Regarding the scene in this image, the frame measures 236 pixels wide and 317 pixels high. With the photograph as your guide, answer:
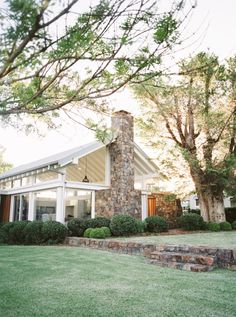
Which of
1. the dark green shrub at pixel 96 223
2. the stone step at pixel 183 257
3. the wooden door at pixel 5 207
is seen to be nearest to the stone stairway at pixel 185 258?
the stone step at pixel 183 257

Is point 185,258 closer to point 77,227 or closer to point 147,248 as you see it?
point 147,248

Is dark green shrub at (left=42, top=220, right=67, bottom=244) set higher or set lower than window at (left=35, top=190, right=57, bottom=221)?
lower

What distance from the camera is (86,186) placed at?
565 inches

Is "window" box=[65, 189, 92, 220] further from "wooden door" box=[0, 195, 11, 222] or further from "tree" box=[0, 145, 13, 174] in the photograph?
"tree" box=[0, 145, 13, 174]

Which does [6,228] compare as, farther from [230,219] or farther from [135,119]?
[230,219]

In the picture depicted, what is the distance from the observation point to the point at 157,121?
18438 mm

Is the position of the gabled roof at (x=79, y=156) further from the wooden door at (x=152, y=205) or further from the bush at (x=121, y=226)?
the bush at (x=121, y=226)

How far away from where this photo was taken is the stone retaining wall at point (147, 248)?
651 centimetres

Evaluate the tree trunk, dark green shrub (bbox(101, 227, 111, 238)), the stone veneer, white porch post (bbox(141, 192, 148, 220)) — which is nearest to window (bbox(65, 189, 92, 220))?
the stone veneer

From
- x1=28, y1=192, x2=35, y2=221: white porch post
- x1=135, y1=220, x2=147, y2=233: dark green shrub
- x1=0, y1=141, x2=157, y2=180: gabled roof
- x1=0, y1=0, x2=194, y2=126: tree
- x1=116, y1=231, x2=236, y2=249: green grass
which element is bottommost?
x1=116, y1=231, x2=236, y2=249: green grass

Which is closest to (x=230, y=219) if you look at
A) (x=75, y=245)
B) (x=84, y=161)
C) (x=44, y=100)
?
(x=84, y=161)

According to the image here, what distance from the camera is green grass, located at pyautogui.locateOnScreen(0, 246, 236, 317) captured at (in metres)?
3.60

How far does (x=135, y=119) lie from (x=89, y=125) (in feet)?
45.6

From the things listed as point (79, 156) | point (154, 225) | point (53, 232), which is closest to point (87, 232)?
point (53, 232)
